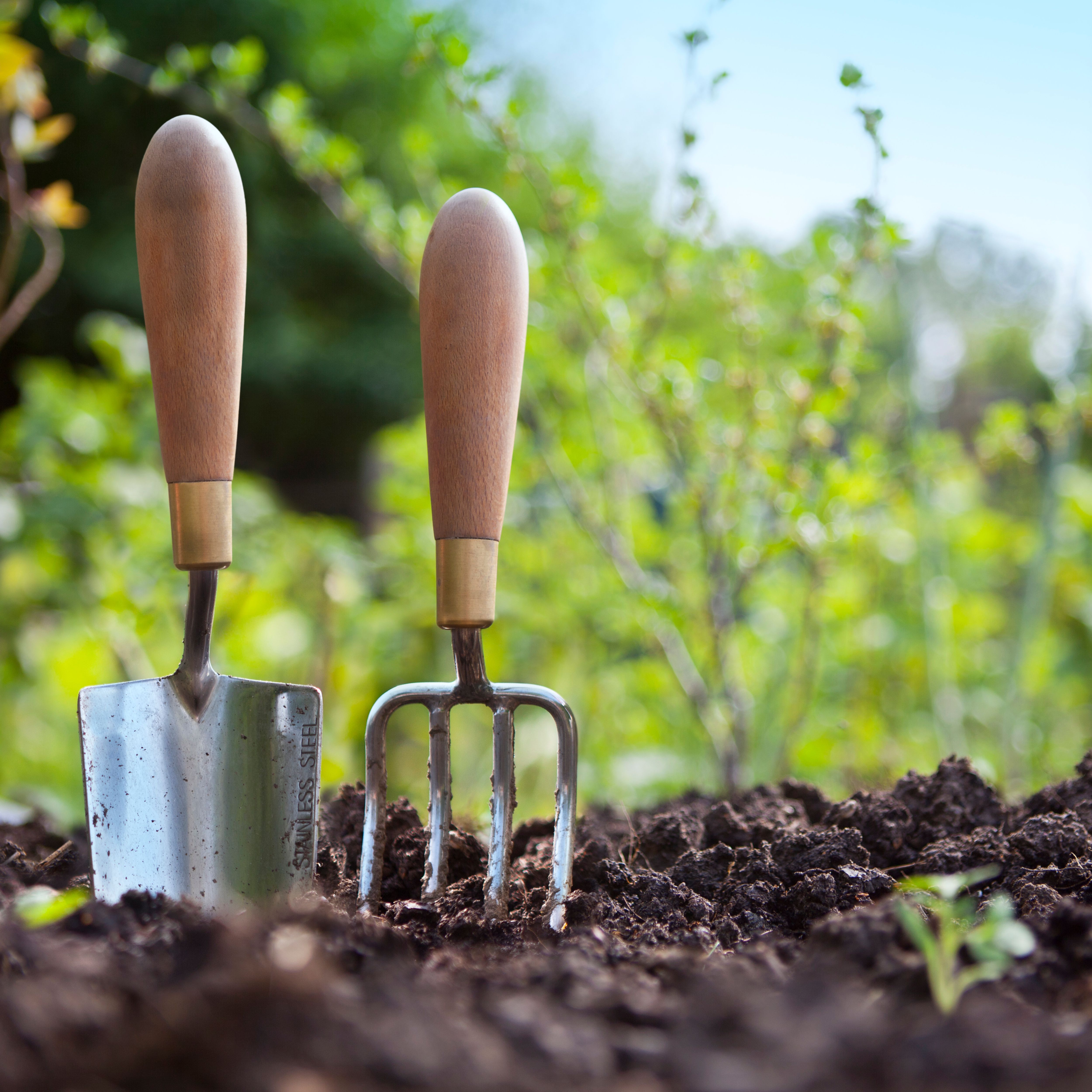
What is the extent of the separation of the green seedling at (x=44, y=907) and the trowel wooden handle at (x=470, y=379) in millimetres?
278

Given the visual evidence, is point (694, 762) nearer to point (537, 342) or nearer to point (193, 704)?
point (537, 342)

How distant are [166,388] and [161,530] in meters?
1.01

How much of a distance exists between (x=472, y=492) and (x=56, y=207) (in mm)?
946

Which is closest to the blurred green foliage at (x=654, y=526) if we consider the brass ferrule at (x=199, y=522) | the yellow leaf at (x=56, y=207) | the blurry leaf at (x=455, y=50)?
the blurry leaf at (x=455, y=50)

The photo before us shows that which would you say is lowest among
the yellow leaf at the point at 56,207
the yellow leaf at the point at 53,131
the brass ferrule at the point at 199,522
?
the brass ferrule at the point at 199,522

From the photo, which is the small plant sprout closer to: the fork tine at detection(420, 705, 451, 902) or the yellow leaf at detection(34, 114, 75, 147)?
the fork tine at detection(420, 705, 451, 902)

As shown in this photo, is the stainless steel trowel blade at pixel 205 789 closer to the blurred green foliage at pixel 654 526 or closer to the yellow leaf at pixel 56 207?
the blurred green foliage at pixel 654 526

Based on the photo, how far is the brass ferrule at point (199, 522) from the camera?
0.69 m

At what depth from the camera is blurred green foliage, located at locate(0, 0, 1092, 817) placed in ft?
3.50

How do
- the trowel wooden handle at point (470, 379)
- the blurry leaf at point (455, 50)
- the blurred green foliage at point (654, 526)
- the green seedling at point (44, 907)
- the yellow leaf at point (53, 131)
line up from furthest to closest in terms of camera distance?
the yellow leaf at point (53, 131)
the blurred green foliage at point (654, 526)
the blurry leaf at point (455, 50)
the trowel wooden handle at point (470, 379)
the green seedling at point (44, 907)

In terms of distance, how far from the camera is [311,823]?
67 centimetres

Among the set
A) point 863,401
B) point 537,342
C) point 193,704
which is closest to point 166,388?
point 193,704

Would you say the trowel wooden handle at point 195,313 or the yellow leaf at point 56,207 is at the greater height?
the yellow leaf at point 56,207

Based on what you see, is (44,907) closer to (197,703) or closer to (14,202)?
(197,703)
